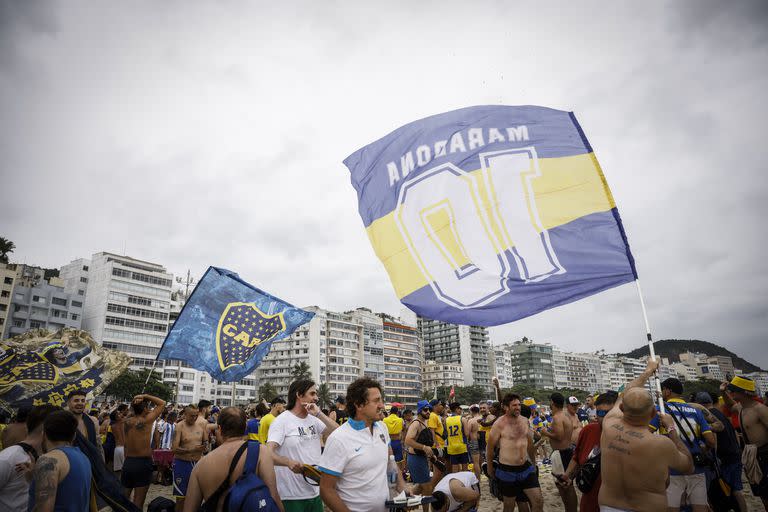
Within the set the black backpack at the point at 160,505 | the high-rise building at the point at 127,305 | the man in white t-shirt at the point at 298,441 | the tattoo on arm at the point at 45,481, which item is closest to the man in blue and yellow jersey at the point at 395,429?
the man in white t-shirt at the point at 298,441

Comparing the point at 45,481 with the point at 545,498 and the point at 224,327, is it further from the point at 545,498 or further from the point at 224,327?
the point at 545,498

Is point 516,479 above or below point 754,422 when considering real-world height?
below

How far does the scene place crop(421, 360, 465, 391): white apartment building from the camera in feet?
460

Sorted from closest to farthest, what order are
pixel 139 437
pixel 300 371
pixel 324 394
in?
pixel 139 437 < pixel 324 394 < pixel 300 371

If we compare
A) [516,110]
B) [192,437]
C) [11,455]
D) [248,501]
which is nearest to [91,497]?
[11,455]

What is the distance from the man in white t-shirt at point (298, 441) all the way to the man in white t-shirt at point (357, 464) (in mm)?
1438

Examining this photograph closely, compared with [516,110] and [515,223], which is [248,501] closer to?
[515,223]

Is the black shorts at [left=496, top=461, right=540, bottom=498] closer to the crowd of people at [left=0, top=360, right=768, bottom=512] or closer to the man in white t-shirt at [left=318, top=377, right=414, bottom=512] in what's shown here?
the crowd of people at [left=0, top=360, right=768, bottom=512]

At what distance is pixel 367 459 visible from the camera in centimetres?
388

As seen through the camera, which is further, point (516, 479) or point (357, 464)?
point (516, 479)

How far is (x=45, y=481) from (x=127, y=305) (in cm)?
8783

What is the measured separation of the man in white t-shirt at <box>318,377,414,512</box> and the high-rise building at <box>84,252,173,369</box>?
277 feet

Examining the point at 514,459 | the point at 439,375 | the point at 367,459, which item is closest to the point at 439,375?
the point at 439,375

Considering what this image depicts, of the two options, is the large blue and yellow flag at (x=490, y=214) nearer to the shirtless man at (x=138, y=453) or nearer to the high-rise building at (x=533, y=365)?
the shirtless man at (x=138, y=453)
